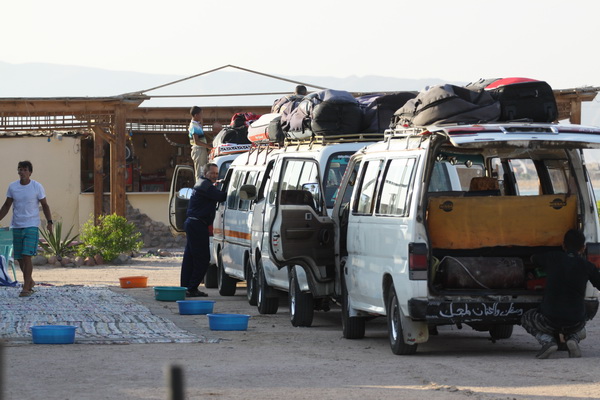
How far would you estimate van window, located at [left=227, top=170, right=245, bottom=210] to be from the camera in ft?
55.9

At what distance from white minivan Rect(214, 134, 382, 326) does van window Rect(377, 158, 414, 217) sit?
1.62 meters

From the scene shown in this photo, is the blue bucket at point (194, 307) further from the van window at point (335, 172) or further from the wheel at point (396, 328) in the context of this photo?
the wheel at point (396, 328)

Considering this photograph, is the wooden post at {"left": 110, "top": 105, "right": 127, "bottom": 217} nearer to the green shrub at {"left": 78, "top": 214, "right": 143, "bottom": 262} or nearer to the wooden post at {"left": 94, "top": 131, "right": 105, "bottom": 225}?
the green shrub at {"left": 78, "top": 214, "right": 143, "bottom": 262}

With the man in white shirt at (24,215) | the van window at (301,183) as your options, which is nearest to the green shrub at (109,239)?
the man in white shirt at (24,215)

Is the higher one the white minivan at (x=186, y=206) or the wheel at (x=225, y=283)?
the white minivan at (x=186, y=206)

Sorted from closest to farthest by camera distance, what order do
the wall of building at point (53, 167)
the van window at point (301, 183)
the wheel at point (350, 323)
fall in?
the wheel at point (350, 323) < the van window at point (301, 183) < the wall of building at point (53, 167)

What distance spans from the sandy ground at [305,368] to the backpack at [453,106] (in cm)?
205

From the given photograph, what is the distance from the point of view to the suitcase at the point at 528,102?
11.0m

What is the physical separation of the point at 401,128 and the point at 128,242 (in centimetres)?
1604

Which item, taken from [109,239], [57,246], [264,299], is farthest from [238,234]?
[57,246]

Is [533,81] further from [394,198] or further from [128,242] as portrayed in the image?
[128,242]

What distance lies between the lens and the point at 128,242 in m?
26.3

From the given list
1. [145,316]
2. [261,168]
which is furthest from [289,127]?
[145,316]

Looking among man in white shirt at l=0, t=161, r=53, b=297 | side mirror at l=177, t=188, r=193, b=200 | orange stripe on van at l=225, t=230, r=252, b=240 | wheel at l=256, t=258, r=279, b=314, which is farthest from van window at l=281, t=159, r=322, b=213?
side mirror at l=177, t=188, r=193, b=200
